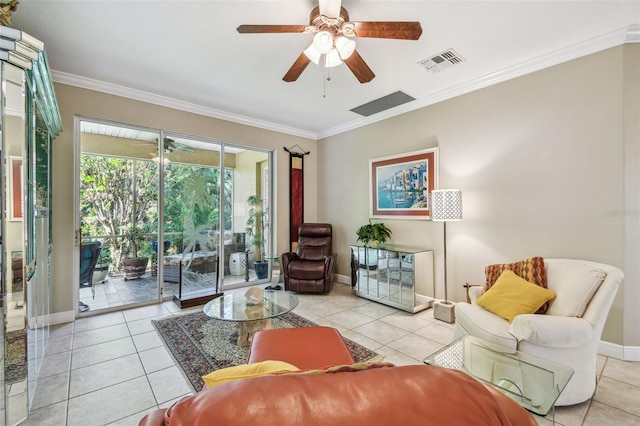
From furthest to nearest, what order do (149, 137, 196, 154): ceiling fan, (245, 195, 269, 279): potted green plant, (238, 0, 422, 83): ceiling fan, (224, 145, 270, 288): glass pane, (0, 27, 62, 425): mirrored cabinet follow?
(245, 195, 269, 279): potted green plant
(224, 145, 270, 288): glass pane
(149, 137, 196, 154): ceiling fan
(238, 0, 422, 83): ceiling fan
(0, 27, 62, 425): mirrored cabinet

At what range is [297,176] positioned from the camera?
543cm

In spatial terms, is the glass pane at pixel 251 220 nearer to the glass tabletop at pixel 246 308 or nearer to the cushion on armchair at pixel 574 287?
the glass tabletop at pixel 246 308

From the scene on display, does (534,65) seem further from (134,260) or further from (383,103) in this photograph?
(134,260)

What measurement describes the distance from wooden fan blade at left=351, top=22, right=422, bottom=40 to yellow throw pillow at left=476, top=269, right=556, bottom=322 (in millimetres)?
2075

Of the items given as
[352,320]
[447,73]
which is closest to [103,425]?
[352,320]

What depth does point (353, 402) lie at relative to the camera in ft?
1.74

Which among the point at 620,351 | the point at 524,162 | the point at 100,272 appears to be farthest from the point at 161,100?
the point at 620,351

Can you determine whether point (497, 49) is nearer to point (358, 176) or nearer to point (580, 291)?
point (580, 291)

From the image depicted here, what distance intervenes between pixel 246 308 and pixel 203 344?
52 cm

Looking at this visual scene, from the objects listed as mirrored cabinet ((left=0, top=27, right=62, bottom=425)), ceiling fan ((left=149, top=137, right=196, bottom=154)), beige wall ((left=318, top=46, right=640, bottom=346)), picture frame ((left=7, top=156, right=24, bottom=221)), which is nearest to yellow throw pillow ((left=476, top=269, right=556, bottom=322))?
beige wall ((left=318, top=46, right=640, bottom=346))

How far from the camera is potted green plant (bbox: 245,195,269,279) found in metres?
4.98

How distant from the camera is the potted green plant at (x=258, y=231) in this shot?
16.3 feet

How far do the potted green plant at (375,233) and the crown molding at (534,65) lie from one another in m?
1.73

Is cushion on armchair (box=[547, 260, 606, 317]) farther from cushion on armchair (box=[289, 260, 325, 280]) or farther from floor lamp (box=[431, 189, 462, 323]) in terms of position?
cushion on armchair (box=[289, 260, 325, 280])
